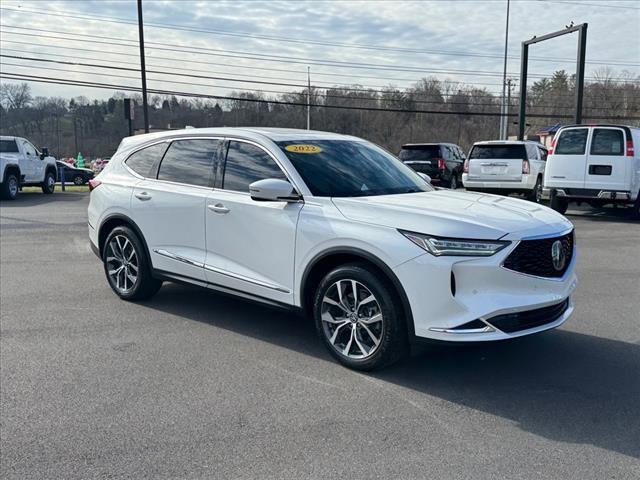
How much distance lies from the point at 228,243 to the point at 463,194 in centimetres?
210

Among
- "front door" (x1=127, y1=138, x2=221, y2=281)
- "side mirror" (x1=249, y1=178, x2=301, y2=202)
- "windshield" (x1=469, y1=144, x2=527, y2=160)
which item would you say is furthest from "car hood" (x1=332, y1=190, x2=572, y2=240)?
"windshield" (x1=469, y1=144, x2=527, y2=160)

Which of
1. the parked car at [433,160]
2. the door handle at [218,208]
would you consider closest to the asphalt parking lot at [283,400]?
the door handle at [218,208]

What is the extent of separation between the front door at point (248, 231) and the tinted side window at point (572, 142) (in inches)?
409

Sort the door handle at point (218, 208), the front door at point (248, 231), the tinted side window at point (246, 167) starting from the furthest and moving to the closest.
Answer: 1. the door handle at point (218, 208)
2. the tinted side window at point (246, 167)
3. the front door at point (248, 231)

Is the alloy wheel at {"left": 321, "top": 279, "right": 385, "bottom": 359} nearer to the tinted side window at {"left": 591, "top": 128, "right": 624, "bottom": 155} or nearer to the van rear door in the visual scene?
the tinted side window at {"left": 591, "top": 128, "right": 624, "bottom": 155}

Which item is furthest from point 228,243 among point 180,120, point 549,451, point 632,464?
point 180,120

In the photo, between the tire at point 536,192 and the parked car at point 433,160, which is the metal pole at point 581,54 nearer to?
the parked car at point 433,160

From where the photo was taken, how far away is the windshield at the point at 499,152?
53.1 feet

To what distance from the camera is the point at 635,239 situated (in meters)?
11.1

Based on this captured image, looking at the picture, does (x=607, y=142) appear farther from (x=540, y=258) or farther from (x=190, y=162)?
(x=190, y=162)

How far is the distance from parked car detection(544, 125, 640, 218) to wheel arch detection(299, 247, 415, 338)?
1059 cm

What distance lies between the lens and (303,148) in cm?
519

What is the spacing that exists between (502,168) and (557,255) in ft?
41.1

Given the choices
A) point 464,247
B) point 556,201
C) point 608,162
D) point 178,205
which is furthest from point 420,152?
point 464,247
